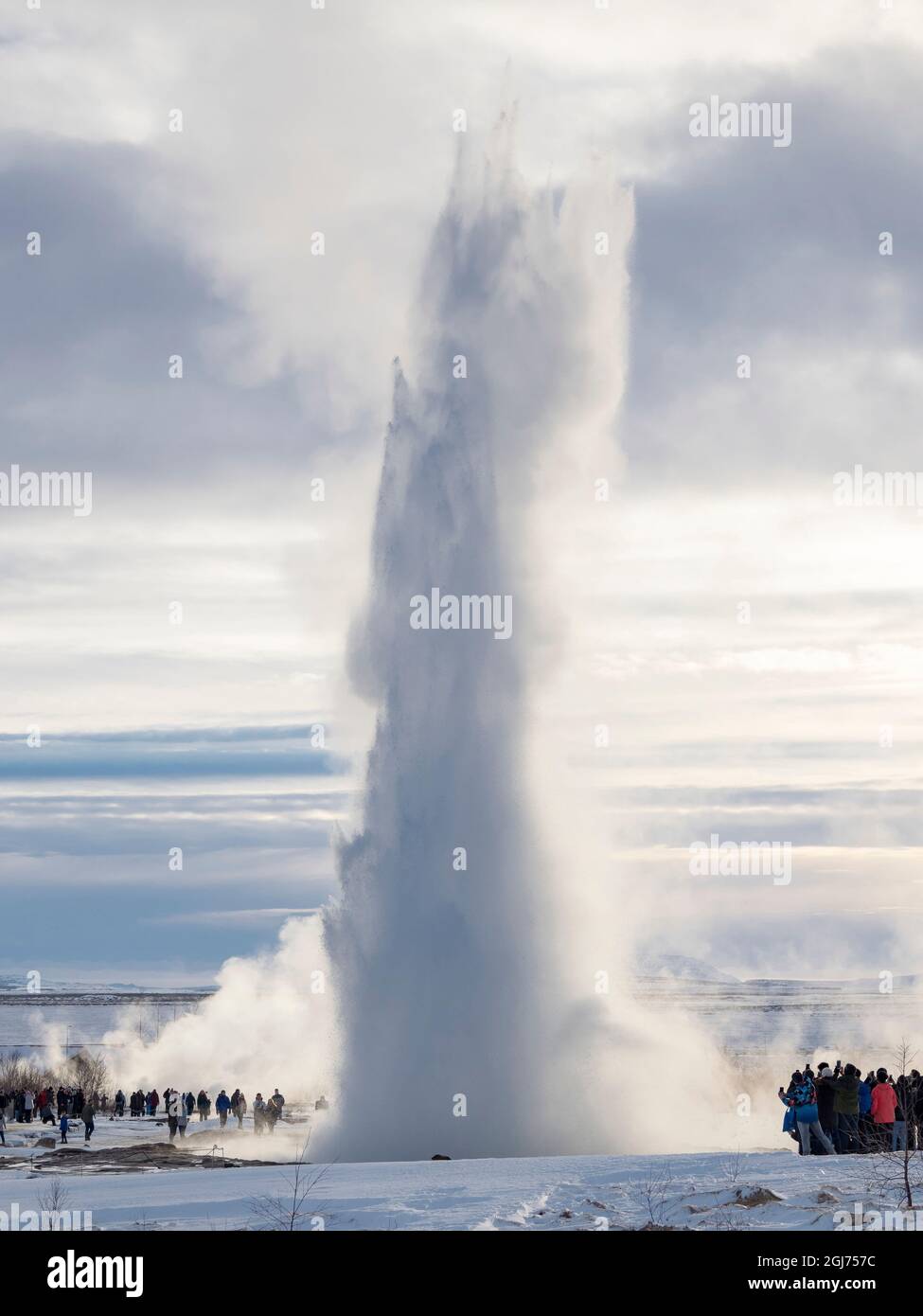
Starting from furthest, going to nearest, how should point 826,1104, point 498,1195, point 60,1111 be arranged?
1. point 60,1111
2. point 826,1104
3. point 498,1195

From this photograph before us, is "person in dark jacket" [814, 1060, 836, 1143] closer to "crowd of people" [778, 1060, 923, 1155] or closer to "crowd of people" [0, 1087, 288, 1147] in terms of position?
"crowd of people" [778, 1060, 923, 1155]

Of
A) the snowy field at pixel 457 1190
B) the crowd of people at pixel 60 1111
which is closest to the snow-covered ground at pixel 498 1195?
the snowy field at pixel 457 1190

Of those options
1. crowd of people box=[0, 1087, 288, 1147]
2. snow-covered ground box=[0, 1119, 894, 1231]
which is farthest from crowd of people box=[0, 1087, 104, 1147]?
snow-covered ground box=[0, 1119, 894, 1231]

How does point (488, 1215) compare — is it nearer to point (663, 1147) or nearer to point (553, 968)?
point (663, 1147)

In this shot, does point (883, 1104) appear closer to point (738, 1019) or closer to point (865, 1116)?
point (865, 1116)

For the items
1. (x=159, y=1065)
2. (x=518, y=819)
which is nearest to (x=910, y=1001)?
(x=159, y=1065)

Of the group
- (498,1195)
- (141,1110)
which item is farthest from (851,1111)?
(141,1110)

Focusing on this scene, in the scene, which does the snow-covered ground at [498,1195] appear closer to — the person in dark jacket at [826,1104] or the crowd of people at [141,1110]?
the person in dark jacket at [826,1104]
